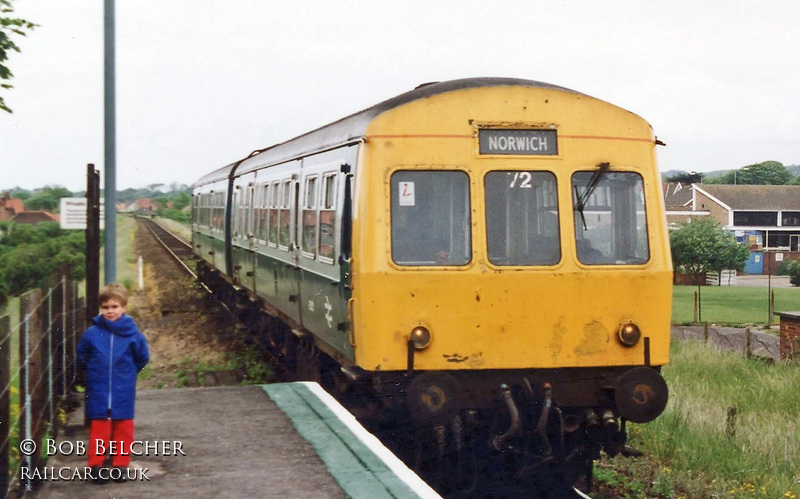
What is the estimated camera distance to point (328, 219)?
29.9 ft

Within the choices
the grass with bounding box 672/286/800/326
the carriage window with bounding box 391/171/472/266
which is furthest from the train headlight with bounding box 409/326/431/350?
the grass with bounding box 672/286/800/326

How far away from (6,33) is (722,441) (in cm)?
861

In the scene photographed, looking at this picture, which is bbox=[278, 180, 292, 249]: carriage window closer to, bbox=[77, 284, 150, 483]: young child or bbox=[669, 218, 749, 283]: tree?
bbox=[77, 284, 150, 483]: young child

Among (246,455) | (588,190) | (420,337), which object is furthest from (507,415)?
(246,455)

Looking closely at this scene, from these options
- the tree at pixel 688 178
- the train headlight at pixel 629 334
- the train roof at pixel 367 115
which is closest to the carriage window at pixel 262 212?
the train roof at pixel 367 115

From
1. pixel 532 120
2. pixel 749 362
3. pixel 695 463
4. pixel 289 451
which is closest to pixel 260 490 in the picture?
pixel 289 451

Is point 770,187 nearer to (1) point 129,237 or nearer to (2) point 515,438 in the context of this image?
(1) point 129,237

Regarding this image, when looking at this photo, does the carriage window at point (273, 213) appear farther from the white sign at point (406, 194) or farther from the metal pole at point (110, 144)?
the white sign at point (406, 194)

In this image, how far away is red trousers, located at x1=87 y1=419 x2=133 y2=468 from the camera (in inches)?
235

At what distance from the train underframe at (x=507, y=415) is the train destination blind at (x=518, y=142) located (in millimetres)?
1698

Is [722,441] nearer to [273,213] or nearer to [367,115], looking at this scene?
[273,213]

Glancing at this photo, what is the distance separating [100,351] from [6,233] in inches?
1281

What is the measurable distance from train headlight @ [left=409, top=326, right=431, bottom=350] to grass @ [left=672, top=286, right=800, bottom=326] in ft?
96.5

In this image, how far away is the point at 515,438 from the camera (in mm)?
7938
